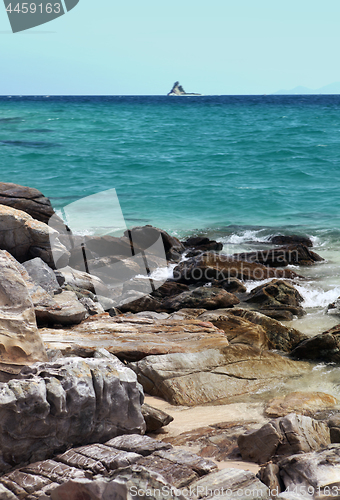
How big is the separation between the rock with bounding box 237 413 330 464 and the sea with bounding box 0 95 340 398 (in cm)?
163

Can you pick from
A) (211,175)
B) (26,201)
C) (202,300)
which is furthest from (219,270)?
(211,175)

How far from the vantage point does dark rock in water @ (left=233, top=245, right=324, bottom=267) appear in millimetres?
10367

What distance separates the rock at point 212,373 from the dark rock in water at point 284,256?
4899mm

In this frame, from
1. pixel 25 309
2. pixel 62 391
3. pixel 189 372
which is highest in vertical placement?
pixel 25 309

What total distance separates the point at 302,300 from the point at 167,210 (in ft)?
29.7

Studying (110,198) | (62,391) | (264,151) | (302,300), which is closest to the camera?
(62,391)

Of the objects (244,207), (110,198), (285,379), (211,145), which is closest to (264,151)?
(211,145)

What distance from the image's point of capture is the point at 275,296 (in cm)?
795

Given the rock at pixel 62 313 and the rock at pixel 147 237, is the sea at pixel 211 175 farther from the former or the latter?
the rock at pixel 62 313

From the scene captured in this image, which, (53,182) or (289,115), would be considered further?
(289,115)

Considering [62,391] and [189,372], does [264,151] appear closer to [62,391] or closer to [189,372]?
[189,372]

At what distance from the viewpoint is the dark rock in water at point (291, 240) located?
1179 centimetres

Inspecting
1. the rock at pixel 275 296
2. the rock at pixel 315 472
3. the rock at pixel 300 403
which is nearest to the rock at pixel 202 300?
the rock at pixel 275 296

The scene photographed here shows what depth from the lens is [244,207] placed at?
16.9 meters
